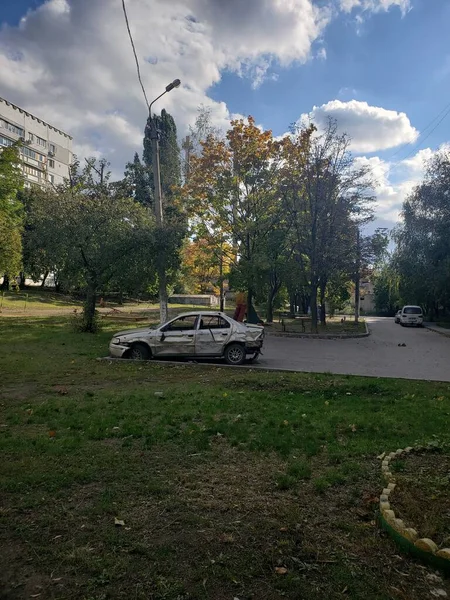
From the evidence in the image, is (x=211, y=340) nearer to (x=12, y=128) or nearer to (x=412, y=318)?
(x=412, y=318)

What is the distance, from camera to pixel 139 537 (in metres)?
3.21

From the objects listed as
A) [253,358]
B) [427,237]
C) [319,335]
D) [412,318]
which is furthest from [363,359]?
[412,318]

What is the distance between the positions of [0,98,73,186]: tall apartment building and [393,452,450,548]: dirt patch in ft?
200

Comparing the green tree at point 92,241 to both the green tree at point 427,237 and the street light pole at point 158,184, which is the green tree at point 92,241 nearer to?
the street light pole at point 158,184

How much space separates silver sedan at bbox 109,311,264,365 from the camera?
12.2 meters

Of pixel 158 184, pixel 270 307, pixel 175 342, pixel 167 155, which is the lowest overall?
pixel 175 342

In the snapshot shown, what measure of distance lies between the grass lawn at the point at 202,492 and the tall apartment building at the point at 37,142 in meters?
58.1

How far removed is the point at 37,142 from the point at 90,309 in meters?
59.6

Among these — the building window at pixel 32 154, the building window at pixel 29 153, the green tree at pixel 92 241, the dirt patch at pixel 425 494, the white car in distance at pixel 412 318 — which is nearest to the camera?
the dirt patch at pixel 425 494

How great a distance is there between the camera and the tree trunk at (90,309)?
61.1 ft

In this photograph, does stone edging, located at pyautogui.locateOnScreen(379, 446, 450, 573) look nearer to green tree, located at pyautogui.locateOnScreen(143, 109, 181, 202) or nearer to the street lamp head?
the street lamp head

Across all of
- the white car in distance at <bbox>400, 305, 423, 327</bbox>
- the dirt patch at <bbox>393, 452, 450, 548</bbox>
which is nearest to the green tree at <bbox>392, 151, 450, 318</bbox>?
the white car in distance at <bbox>400, 305, 423, 327</bbox>

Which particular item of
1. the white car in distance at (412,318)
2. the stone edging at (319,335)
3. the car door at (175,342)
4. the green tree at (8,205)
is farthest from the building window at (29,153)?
the car door at (175,342)

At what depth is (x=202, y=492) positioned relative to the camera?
4.02 meters
